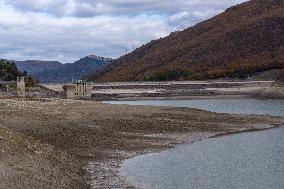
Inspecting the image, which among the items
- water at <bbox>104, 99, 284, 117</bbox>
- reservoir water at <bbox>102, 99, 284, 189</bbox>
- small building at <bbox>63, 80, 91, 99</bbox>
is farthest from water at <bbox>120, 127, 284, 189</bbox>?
small building at <bbox>63, 80, 91, 99</bbox>

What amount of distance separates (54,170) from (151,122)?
19.0 m

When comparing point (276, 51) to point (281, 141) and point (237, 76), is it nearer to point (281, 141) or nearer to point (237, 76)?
point (237, 76)

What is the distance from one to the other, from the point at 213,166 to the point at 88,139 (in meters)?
6.74

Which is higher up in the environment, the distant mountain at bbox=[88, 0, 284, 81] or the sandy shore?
the distant mountain at bbox=[88, 0, 284, 81]

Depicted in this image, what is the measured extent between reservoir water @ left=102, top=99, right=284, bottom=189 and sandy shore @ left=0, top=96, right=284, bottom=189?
38.2 inches

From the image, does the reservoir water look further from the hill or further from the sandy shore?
the hill

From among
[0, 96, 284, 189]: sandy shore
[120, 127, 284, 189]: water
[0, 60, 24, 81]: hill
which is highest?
[0, 60, 24, 81]: hill

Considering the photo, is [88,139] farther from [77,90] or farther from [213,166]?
[77,90]

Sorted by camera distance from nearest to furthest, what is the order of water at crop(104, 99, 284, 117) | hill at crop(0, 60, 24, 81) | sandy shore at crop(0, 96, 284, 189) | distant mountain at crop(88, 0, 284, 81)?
sandy shore at crop(0, 96, 284, 189), water at crop(104, 99, 284, 117), hill at crop(0, 60, 24, 81), distant mountain at crop(88, 0, 284, 81)

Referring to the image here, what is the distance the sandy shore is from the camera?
18.0 metres

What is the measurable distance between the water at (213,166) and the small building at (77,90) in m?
55.7

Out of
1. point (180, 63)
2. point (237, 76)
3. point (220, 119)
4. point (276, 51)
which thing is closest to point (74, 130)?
point (220, 119)

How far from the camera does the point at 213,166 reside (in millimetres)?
24500

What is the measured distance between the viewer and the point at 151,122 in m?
37.3
